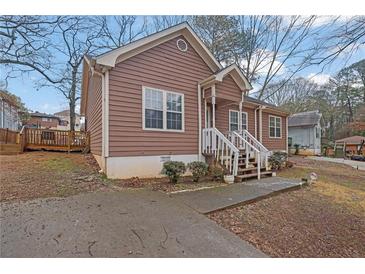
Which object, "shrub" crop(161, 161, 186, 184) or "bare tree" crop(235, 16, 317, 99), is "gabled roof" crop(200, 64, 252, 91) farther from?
"bare tree" crop(235, 16, 317, 99)

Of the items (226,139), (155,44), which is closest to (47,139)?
(155,44)

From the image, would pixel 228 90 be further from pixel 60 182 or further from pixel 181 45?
pixel 60 182

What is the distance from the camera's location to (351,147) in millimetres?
21625

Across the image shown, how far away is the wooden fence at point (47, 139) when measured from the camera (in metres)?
11.1

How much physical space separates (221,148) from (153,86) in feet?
10.8

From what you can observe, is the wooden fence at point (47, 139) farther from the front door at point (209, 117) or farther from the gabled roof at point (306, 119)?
the gabled roof at point (306, 119)

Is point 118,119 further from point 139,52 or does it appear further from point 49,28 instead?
point 49,28

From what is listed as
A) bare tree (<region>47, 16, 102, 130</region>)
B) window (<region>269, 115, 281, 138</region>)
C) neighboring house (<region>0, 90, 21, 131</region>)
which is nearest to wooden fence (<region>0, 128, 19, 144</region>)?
neighboring house (<region>0, 90, 21, 131</region>)

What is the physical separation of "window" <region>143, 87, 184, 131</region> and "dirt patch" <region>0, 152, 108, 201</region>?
7.93 feet

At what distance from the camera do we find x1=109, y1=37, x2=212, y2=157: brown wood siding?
21.2ft

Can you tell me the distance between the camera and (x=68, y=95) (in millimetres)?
19812

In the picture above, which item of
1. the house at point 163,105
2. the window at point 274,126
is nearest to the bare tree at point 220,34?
the window at point 274,126
